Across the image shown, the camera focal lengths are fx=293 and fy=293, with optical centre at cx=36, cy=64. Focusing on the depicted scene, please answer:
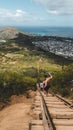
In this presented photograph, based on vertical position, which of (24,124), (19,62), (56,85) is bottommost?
(19,62)

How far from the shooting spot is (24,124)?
16.9 metres

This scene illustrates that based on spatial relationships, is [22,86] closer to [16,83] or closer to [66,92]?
[16,83]

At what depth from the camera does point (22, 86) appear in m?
39.9

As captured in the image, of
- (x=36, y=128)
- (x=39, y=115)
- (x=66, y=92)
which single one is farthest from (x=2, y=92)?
(x=36, y=128)

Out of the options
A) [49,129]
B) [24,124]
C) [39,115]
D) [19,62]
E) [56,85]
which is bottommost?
[19,62]

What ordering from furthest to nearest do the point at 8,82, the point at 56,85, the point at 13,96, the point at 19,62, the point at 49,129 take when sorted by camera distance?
the point at 19,62, the point at 56,85, the point at 8,82, the point at 13,96, the point at 49,129

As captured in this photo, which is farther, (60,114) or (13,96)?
(13,96)

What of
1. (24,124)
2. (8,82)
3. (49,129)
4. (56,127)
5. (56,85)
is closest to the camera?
(49,129)

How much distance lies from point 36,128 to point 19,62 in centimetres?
18754

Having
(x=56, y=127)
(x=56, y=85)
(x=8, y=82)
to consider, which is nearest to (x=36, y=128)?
(x=56, y=127)

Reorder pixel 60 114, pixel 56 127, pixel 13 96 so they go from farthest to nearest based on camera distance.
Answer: pixel 13 96 < pixel 60 114 < pixel 56 127

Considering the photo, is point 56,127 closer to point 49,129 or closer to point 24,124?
point 49,129

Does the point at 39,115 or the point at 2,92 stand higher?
the point at 39,115

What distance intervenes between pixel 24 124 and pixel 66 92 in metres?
20.8
